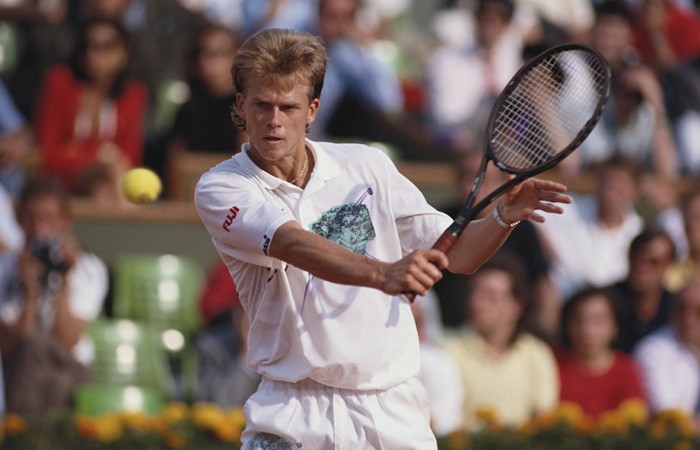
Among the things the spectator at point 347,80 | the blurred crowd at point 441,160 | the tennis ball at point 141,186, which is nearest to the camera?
the tennis ball at point 141,186

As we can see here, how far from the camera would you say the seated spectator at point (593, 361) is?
29.6 ft

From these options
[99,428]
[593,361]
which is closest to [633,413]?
[593,361]

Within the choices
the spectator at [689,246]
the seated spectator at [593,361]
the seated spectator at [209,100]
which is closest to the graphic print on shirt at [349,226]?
the seated spectator at [593,361]

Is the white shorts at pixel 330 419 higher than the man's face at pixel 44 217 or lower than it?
lower

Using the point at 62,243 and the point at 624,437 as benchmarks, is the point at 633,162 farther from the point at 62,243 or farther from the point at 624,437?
the point at 62,243

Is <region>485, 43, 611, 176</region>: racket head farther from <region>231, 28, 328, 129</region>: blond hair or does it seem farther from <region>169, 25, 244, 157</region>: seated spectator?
<region>169, 25, 244, 157</region>: seated spectator

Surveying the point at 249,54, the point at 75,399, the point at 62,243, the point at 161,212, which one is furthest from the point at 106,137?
the point at 249,54

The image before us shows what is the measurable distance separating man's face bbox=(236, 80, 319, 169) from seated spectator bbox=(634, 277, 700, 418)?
5.02m

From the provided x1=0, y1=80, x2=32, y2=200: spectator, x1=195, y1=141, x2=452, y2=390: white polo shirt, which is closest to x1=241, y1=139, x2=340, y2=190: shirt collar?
x1=195, y1=141, x2=452, y2=390: white polo shirt

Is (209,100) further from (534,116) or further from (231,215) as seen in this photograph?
(231,215)

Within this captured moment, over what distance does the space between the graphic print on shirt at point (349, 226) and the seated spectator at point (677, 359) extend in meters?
4.75

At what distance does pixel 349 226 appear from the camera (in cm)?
487

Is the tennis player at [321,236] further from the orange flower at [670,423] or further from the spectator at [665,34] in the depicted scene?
the spectator at [665,34]

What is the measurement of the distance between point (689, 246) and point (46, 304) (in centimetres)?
459
